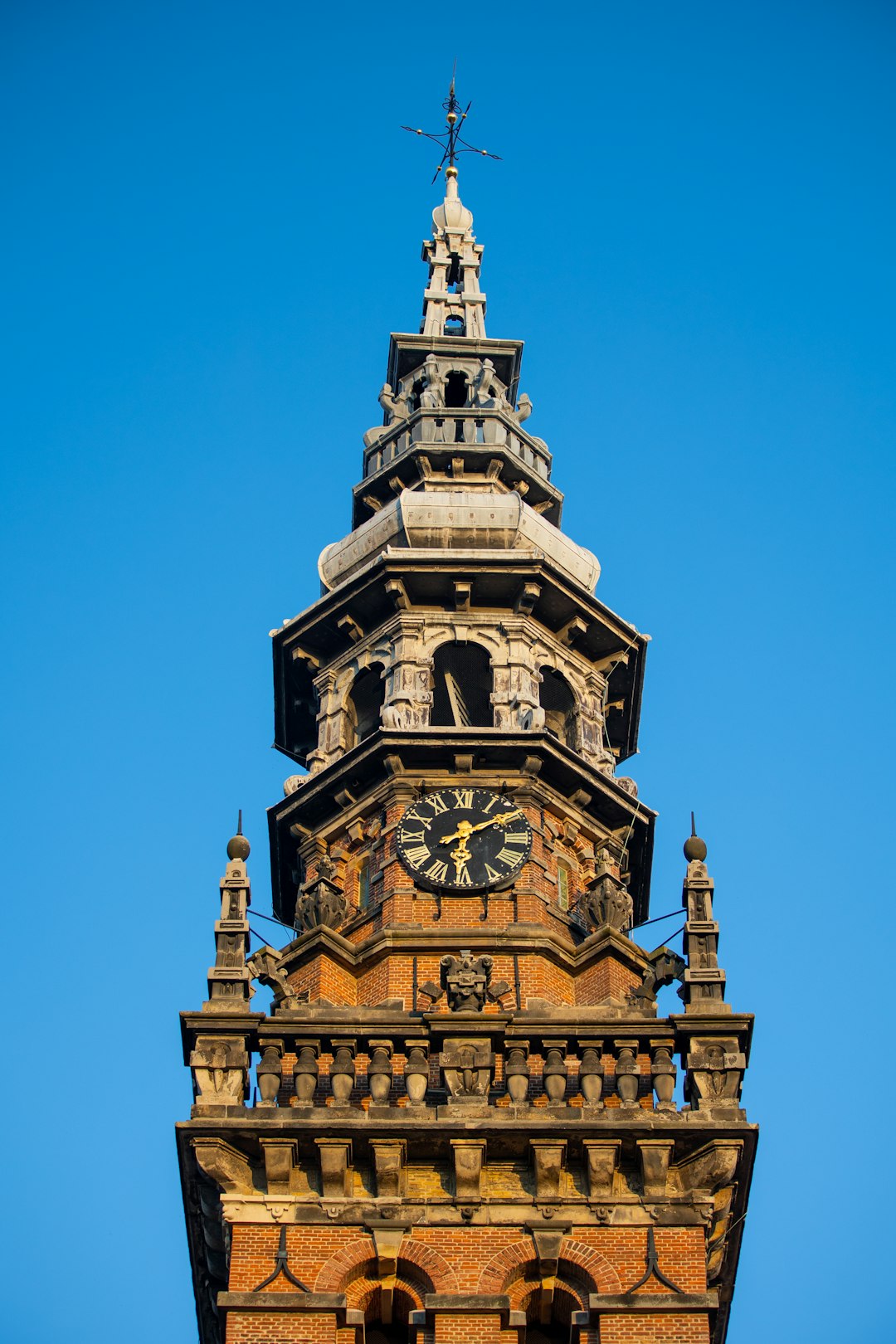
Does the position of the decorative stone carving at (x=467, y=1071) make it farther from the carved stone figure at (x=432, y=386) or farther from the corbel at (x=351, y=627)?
the carved stone figure at (x=432, y=386)

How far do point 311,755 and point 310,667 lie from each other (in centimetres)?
227

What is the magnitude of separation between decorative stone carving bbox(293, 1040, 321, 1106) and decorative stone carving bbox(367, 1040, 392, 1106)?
720mm

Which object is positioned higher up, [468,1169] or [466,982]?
[466,982]

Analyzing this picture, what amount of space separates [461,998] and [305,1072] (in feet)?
7.66

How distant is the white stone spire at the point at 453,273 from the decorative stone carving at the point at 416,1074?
74.9ft

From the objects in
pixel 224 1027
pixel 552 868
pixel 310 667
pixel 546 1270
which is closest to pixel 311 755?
pixel 310 667

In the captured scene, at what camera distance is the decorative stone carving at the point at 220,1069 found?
3750cm

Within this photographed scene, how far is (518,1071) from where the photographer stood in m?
37.6

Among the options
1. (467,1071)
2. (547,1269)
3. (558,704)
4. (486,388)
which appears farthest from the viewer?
(486,388)

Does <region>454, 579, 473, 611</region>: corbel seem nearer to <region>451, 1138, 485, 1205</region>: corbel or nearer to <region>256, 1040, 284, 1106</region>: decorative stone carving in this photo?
<region>256, 1040, 284, 1106</region>: decorative stone carving

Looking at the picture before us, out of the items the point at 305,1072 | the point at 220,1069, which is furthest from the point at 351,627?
the point at 220,1069

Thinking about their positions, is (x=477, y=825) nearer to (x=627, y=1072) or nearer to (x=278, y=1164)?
(x=627, y=1072)

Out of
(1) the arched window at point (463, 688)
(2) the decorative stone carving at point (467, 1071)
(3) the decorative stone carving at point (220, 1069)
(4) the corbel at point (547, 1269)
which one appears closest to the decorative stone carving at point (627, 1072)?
(2) the decorative stone carving at point (467, 1071)

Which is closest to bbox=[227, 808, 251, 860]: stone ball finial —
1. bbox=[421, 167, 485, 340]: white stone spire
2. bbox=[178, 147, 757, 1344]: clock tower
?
bbox=[178, 147, 757, 1344]: clock tower
